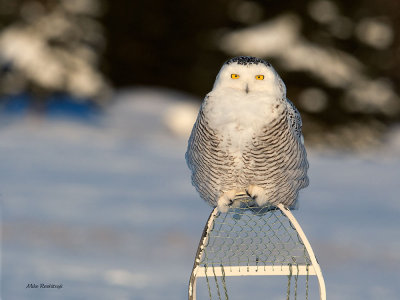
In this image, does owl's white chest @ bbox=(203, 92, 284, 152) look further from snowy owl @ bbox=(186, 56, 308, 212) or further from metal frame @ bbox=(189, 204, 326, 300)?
metal frame @ bbox=(189, 204, 326, 300)

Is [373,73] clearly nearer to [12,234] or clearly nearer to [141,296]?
[12,234]

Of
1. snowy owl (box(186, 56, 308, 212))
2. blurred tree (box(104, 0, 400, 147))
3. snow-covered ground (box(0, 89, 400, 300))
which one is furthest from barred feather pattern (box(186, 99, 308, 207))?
blurred tree (box(104, 0, 400, 147))

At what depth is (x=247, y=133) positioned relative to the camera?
3.68m

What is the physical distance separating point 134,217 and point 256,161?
5.27 m

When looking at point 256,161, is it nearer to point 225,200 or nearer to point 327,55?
point 225,200

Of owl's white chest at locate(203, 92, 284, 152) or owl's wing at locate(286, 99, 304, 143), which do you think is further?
owl's wing at locate(286, 99, 304, 143)

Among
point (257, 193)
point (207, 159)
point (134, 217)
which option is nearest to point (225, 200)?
point (257, 193)

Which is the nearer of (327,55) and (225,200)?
(225,200)

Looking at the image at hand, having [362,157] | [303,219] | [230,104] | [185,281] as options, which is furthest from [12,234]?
[362,157]

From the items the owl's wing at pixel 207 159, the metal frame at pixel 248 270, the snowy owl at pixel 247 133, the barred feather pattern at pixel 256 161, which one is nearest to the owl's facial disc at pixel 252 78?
the snowy owl at pixel 247 133

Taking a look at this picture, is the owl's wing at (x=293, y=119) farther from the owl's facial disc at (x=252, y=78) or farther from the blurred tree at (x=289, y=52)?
the blurred tree at (x=289, y=52)

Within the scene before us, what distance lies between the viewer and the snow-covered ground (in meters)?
5.93

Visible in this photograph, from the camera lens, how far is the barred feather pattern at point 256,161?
146 inches

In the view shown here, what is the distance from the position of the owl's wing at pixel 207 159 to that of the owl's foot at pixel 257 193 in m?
0.17
